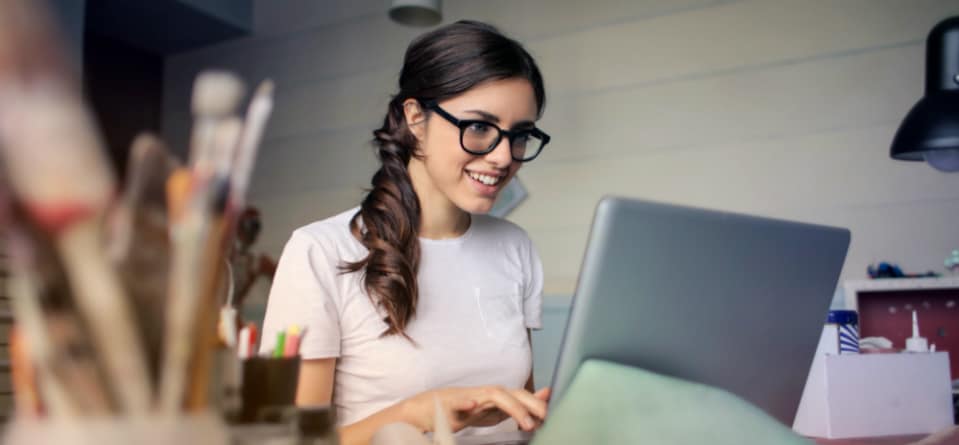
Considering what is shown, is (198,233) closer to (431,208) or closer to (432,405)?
(432,405)

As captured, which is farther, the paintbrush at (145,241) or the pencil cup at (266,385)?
the pencil cup at (266,385)

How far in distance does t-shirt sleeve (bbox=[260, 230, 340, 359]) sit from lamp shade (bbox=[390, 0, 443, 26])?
145 cm

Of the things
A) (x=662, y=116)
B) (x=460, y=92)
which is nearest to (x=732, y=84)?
(x=662, y=116)

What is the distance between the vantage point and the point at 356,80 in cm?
340

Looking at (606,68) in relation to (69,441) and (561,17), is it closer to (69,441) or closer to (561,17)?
(561,17)

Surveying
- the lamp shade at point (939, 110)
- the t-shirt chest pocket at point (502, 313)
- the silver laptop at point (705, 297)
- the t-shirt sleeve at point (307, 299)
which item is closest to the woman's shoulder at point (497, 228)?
the t-shirt chest pocket at point (502, 313)

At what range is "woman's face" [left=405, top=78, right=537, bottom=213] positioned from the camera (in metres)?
1.27

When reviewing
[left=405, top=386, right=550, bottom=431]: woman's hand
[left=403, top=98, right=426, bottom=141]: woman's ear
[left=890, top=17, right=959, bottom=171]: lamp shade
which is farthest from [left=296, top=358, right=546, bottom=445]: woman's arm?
[left=890, top=17, right=959, bottom=171]: lamp shade

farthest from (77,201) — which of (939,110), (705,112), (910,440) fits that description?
(705,112)

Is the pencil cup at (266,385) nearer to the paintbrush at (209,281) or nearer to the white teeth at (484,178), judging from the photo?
the paintbrush at (209,281)

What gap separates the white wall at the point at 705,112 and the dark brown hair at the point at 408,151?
138 centimetres

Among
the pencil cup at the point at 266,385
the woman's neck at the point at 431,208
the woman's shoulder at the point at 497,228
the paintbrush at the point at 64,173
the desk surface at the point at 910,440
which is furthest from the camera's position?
the woman's shoulder at the point at 497,228

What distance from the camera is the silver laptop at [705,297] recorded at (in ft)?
2.22

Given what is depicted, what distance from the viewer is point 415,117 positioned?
4.53 feet
